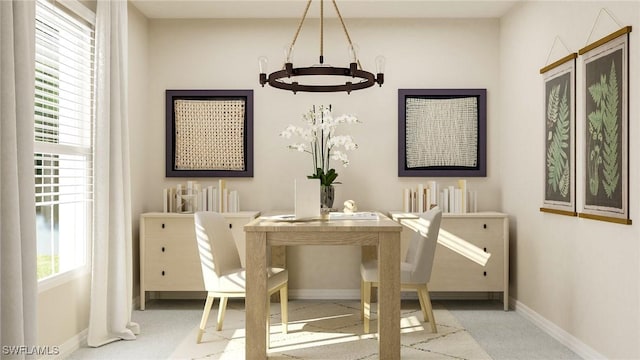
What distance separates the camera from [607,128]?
3145 millimetres

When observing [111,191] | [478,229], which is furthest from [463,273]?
[111,191]

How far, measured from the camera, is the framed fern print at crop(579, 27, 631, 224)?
9.69 ft

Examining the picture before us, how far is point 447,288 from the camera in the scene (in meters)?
4.60

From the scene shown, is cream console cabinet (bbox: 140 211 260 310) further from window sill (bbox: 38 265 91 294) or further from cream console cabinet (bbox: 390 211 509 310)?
cream console cabinet (bbox: 390 211 509 310)

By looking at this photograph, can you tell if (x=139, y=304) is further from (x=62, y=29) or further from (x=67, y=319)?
(x=62, y=29)

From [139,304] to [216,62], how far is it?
2.25m

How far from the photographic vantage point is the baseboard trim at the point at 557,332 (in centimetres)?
334

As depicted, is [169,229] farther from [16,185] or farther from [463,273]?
[463,273]

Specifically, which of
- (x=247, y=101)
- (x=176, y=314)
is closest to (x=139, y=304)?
(x=176, y=314)

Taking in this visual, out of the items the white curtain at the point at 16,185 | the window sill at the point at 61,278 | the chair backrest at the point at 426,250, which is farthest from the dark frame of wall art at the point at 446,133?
the white curtain at the point at 16,185

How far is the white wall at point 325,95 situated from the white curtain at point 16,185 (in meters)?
2.45

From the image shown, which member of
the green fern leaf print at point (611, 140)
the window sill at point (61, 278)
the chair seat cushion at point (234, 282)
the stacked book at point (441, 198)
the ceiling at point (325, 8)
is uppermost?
the ceiling at point (325, 8)

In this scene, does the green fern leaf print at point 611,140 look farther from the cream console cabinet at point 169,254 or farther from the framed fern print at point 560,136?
the cream console cabinet at point 169,254

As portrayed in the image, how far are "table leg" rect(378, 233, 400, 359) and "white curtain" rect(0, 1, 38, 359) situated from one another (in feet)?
5.92
